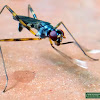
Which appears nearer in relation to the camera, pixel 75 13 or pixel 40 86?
pixel 40 86

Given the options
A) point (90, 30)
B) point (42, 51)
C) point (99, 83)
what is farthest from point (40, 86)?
point (90, 30)

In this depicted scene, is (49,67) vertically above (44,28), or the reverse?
(44,28)

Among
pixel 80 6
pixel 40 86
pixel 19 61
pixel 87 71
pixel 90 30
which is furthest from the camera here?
pixel 80 6

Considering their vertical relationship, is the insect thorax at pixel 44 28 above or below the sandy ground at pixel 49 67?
above

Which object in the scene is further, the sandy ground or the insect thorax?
the insect thorax

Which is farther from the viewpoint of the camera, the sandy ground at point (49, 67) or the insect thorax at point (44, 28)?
the insect thorax at point (44, 28)

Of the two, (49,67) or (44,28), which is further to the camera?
(49,67)

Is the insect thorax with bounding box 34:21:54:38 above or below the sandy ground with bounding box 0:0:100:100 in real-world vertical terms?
above

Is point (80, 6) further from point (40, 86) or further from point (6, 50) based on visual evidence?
point (40, 86)
